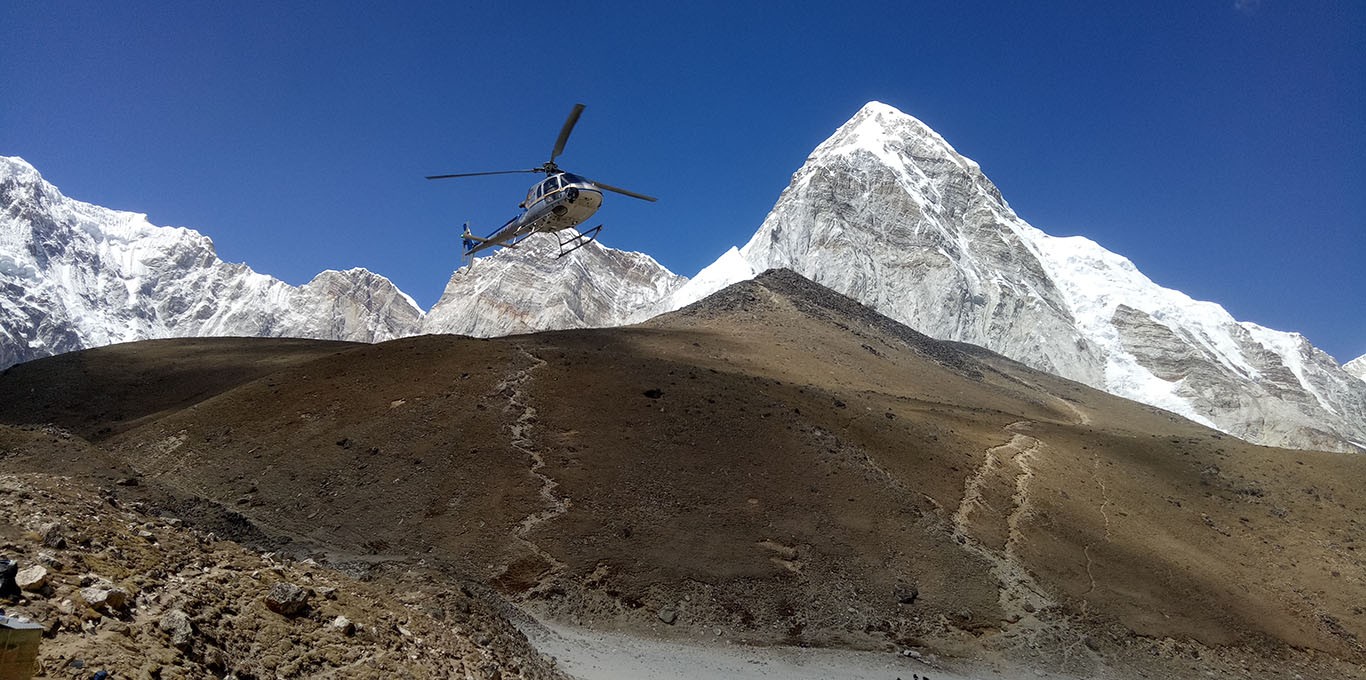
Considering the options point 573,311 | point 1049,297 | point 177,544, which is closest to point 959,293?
point 1049,297

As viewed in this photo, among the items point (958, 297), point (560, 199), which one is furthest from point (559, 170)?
point (958, 297)

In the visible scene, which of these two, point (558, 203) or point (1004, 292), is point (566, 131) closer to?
point (558, 203)

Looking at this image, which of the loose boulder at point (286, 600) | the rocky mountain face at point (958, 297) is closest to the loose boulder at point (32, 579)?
the loose boulder at point (286, 600)

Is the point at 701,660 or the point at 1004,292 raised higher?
the point at 1004,292

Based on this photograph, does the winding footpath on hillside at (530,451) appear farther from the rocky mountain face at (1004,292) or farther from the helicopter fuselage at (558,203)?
the rocky mountain face at (1004,292)

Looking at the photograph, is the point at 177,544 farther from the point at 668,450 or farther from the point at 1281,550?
the point at 1281,550

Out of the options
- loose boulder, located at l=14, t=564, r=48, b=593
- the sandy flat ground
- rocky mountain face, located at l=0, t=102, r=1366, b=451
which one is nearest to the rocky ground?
loose boulder, located at l=14, t=564, r=48, b=593
